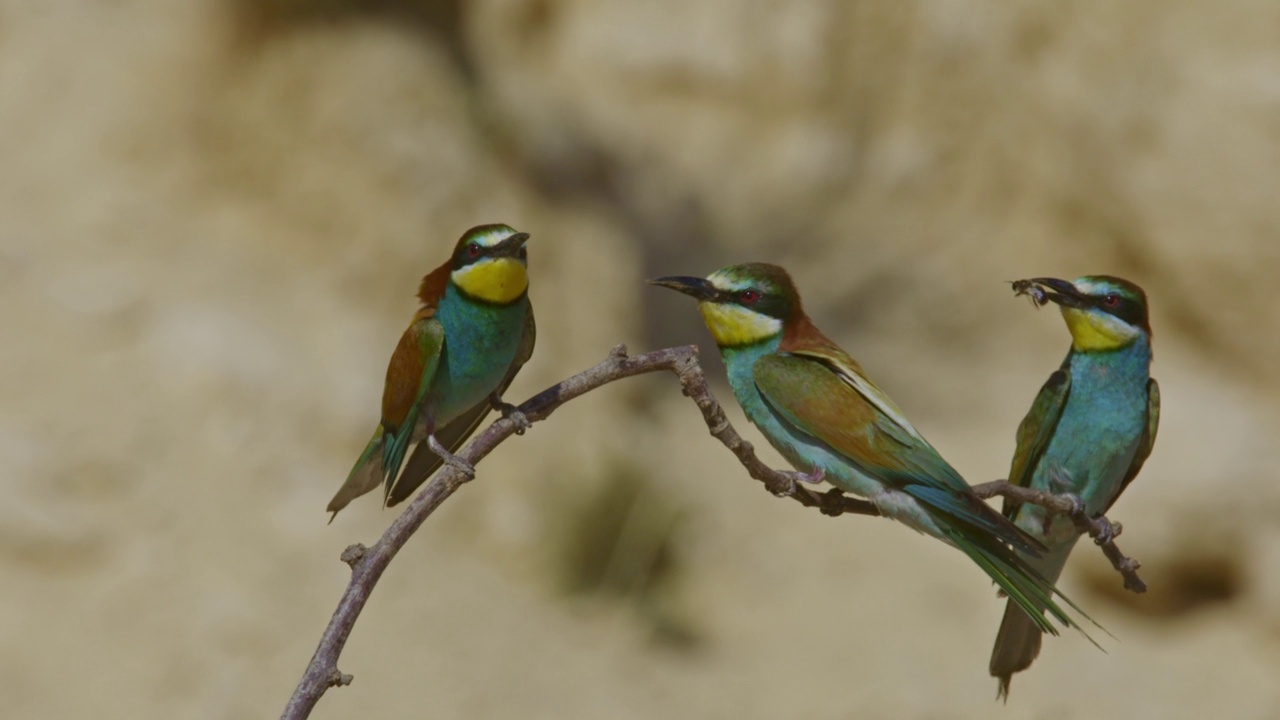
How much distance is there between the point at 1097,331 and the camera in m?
2.71

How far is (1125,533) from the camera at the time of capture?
5.54 metres

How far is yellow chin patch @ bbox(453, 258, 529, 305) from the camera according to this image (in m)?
2.39

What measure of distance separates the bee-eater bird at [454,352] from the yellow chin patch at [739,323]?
12.2 inches

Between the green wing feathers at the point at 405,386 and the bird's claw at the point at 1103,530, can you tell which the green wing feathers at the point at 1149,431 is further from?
the green wing feathers at the point at 405,386

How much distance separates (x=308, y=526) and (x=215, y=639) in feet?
1.56

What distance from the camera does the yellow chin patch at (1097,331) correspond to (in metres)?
2.68

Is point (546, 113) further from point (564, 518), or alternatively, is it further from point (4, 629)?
point (4, 629)

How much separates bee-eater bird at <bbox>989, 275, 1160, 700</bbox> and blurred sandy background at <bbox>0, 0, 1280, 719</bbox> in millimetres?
2347

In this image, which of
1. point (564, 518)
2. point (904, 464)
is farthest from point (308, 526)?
point (904, 464)

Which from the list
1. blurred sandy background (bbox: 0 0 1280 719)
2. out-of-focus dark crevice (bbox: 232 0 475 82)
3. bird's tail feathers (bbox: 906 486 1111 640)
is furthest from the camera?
out-of-focus dark crevice (bbox: 232 0 475 82)

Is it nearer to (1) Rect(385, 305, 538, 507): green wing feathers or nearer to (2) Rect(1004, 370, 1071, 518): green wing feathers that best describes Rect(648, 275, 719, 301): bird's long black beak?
(1) Rect(385, 305, 538, 507): green wing feathers

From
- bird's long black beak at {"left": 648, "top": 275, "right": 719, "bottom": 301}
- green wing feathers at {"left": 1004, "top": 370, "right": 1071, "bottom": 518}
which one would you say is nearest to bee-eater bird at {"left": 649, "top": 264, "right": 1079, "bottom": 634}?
bird's long black beak at {"left": 648, "top": 275, "right": 719, "bottom": 301}

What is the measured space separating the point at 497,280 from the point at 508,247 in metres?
0.06

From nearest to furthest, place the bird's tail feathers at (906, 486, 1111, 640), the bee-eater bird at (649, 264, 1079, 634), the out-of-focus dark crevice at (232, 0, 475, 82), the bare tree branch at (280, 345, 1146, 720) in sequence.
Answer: the bare tree branch at (280, 345, 1146, 720), the bird's tail feathers at (906, 486, 1111, 640), the bee-eater bird at (649, 264, 1079, 634), the out-of-focus dark crevice at (232, 0, 475, 82)
